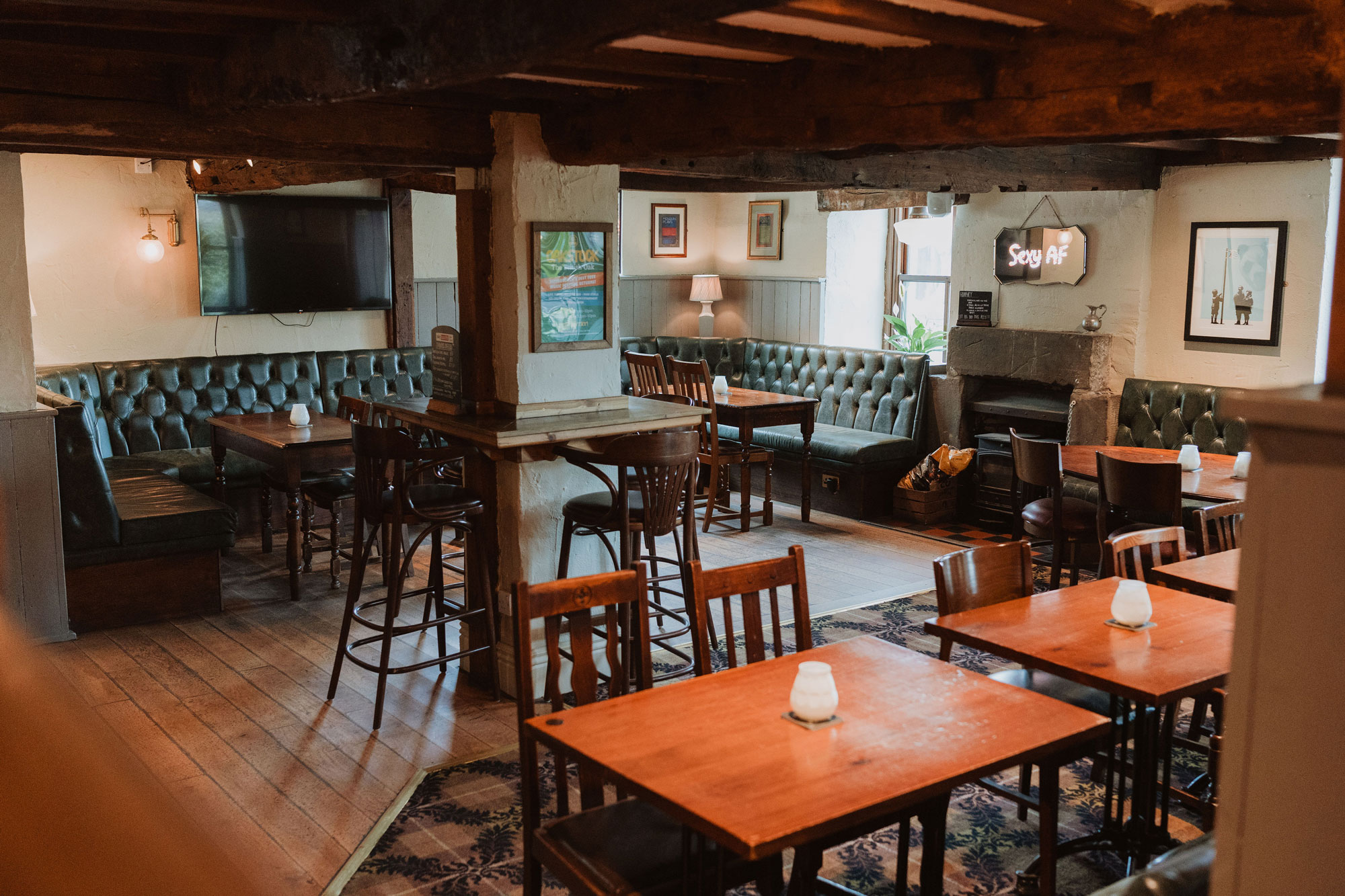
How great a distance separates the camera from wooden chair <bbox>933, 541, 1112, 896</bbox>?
3.17m

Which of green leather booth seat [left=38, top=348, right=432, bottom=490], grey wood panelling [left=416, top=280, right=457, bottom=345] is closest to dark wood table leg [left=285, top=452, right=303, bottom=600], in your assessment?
green leather booth seat [left=38, top=348, right=432, bottom=490]

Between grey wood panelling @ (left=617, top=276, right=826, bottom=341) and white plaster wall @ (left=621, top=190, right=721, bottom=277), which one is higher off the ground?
white plaster wall @ (left=621, top=190, right=721, bottom=277)

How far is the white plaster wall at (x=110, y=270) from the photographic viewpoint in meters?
6.84

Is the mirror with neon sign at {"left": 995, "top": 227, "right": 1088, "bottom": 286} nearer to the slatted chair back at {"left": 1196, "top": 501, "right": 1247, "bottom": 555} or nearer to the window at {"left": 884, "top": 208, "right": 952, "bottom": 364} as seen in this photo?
the window at {"left": 884, "top": 208, "right": 952, "bottom": 364}

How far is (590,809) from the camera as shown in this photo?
249cm

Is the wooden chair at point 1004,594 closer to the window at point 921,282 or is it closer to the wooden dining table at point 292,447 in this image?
the wooden dining table at point 292,447

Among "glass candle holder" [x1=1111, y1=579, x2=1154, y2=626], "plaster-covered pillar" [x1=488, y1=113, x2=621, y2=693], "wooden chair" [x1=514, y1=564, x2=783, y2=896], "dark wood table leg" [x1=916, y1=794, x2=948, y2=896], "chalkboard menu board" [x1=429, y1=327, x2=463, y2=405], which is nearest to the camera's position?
"wooden chair" [x1=514, y1=564, x2=783, y2=896]

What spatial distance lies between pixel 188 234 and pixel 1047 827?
6.60 m

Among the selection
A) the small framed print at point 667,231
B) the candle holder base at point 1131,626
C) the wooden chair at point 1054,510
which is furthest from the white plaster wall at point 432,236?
the candle holder base at point 1131,626

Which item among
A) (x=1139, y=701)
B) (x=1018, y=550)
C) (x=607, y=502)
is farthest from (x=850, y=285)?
(x=1139, y=701)

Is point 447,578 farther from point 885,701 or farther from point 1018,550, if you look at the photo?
point 885,701

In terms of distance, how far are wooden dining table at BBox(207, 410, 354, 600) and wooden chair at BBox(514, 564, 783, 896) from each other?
2959mm

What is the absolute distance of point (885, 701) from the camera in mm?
2492

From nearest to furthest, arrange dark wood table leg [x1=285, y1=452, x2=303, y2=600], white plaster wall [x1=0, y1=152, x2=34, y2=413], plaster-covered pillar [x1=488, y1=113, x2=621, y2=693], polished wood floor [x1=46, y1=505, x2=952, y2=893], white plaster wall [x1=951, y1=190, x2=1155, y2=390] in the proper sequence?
polished wood floor [x1=46, y1=505, x2=952, y2=893]
plaster-covered pillar [x1=488, y1=113, x2=621, y2=693]
white plaster wall [x1=0, y1=152, x2=34, y2=413]
dark wood table leg [x1=285, y1=452, x2=303, y2=600]
white plaster wall [x1=951, y1=190, x2=1155, y2=390]
